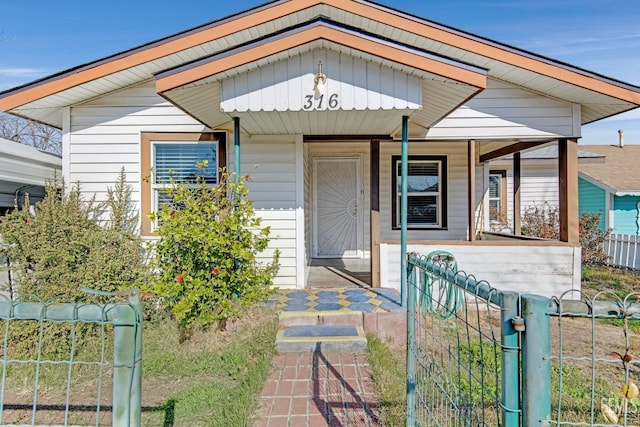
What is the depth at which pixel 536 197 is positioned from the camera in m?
12.3

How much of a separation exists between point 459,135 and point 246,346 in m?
4.57

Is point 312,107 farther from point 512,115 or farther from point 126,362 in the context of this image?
point 512,115

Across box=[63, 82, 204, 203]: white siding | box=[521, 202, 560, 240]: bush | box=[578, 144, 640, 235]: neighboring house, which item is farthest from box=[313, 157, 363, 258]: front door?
box=[578, 144, 640, 235]: neighboring house

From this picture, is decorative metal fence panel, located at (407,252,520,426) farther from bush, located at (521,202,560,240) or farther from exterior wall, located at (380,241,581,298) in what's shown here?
bush, located at (521,202,560,240)

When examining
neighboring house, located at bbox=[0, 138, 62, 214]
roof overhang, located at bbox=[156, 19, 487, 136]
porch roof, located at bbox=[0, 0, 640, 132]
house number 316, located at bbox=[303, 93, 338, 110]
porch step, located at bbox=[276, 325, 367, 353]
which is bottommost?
porch step, located at bbox=[276, 325, 367, 353]

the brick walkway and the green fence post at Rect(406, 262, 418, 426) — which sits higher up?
the green fence post at Rect(406, 262, 418, 426)

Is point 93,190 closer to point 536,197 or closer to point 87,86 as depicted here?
point 87,86

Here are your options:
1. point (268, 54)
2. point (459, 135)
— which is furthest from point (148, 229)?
point (459, 135)

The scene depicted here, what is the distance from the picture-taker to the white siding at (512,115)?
587 centimetres

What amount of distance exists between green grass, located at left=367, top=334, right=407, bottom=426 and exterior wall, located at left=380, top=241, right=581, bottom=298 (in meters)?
2.19

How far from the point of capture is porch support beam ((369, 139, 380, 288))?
219 inches

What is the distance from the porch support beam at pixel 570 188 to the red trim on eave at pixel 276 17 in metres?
1.04

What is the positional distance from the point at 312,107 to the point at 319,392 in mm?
2860

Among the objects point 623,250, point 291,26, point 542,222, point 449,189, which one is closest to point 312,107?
point 291,26
